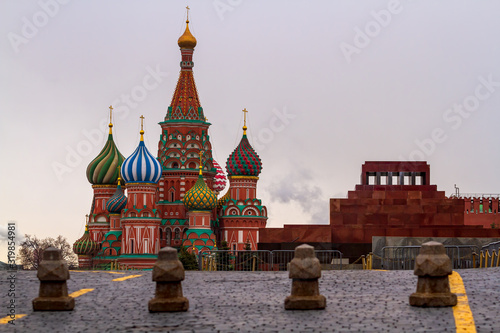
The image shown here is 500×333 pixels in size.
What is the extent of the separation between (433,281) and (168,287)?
145 inches

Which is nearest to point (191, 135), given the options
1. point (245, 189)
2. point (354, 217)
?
point (245, 189)

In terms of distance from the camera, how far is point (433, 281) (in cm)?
1533

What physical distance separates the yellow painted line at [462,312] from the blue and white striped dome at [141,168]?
62.7 metres

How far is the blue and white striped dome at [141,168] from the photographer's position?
79.8 m

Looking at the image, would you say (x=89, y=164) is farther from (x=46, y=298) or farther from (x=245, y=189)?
(x=46, y=298)

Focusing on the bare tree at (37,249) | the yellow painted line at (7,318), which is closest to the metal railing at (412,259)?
the yellow painted line at (7,318)

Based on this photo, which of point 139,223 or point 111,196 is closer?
point 139,223

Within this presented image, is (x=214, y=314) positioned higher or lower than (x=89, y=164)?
lower

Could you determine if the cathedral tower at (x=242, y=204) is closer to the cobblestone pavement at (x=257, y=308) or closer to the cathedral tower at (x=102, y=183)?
the cathedral tower at (x=102, y=183)

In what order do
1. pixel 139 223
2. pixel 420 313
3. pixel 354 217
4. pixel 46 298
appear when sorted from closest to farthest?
pixel 420 313 → pixel 46 298 → pixel 354 217 → pixel 139 223

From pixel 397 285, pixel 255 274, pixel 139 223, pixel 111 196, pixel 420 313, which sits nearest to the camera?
pixel 420 313

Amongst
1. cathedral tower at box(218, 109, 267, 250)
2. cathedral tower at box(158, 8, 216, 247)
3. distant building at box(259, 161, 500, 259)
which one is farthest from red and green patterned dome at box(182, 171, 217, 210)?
distant building at box(259, 161, 500, 259)

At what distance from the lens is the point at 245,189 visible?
8381 cm

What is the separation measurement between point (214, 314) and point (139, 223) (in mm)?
64950
